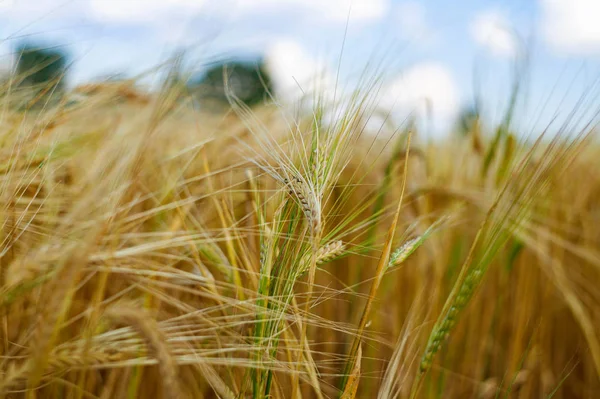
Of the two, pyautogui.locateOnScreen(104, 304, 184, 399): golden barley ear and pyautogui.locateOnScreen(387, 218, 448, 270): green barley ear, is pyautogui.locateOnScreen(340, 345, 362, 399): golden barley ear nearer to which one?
pyautogui.locateOnScreen(387, 218, 448, 270): green barley ear

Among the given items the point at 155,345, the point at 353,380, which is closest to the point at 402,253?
the point at 353,380

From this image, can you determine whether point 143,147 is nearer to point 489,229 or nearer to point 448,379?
point 489,229

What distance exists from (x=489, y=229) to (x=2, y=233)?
0.47 meters

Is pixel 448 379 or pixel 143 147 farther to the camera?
pixel 448 379

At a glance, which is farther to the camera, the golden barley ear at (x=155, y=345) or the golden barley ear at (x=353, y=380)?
the golden barley ear at (x=353, y=380)

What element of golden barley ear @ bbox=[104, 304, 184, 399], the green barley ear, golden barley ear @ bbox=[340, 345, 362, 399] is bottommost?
golden barley ear @ bbox=[340, 345, 362, 399]

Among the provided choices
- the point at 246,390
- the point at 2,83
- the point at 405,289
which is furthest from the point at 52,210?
the point at 405,289

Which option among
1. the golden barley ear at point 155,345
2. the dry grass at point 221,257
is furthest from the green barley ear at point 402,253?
the golden barley ear at point 155,345

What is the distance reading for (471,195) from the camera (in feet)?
2.64

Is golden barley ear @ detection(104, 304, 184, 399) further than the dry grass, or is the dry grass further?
the dry grass

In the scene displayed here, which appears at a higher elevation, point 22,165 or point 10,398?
point 22,165

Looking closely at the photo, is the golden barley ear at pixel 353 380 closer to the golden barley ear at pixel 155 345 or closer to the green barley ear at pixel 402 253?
the green barley ear at pixel 402 253

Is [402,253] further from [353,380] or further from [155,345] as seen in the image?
[155,345]

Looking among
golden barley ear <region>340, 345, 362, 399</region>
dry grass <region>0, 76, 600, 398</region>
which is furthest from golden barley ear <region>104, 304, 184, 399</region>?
golden barley ear <region>340, 345, 362, 399</region>
